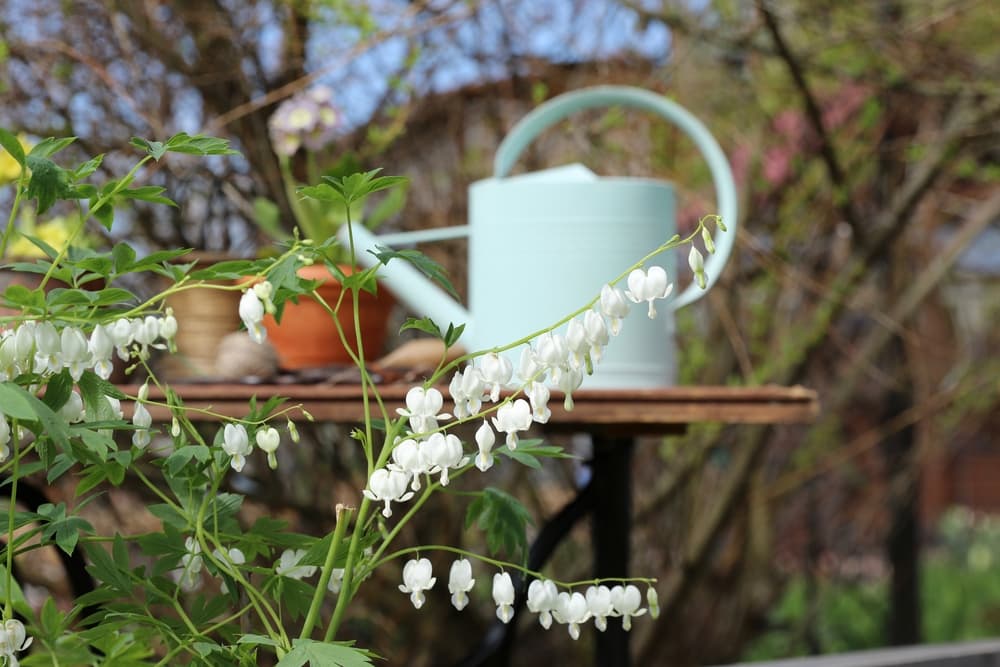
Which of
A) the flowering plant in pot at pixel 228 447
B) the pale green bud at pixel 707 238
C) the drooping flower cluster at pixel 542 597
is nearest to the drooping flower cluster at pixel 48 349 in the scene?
the flowering plant in pot at pixel 228 447

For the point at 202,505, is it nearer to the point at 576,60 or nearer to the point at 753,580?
the point at 576,60

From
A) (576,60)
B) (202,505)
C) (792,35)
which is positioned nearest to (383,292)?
(202,505)

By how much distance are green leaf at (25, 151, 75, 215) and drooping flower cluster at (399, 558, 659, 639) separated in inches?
12.1

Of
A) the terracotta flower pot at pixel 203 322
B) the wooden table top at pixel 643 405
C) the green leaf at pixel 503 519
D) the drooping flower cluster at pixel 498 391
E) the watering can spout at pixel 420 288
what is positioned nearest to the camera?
the drooping flower cluster at pixel 498 391

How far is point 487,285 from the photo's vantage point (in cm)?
127

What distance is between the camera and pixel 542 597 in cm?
81

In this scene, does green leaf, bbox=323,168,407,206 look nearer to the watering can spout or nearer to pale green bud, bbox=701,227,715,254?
pale green bud, bbox=701,227,715,254

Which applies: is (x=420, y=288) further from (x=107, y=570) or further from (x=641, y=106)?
(x=107, y=570)

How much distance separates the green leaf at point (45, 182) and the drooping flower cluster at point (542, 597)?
1.01ft

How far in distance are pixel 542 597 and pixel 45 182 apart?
0.41m

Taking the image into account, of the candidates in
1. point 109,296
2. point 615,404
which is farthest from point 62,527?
point 615,404

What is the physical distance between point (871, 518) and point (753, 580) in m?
0.75

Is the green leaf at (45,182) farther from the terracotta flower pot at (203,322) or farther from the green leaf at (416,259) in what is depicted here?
the terracotta flower pot at (203,322)

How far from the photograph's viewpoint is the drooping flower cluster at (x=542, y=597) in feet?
2.47
